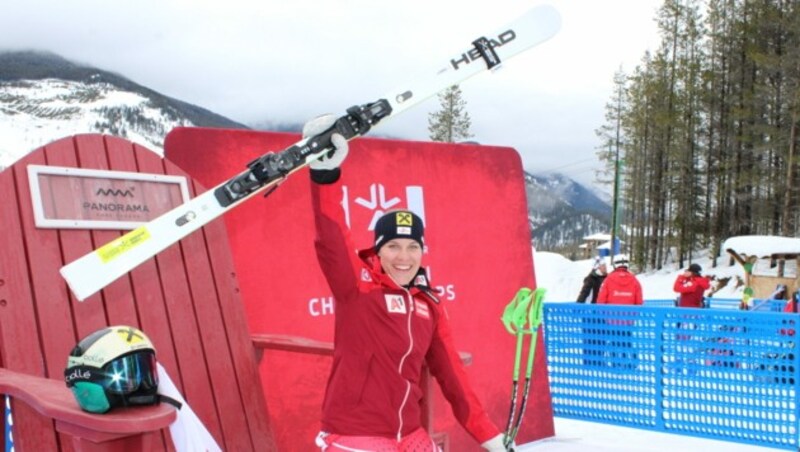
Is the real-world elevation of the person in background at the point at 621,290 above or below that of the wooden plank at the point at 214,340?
below

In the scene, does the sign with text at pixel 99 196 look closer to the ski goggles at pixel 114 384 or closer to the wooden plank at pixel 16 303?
the wooden plank at pixel 16 303

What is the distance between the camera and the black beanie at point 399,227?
2369mm

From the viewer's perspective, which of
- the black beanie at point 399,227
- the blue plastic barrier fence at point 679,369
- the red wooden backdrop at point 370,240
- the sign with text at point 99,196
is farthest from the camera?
the blue plastic barrier fence at point 679,369

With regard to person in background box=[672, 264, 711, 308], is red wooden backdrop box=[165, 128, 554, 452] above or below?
above

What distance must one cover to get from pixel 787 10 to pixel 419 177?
3037cm

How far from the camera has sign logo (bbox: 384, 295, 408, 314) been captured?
2334 mm

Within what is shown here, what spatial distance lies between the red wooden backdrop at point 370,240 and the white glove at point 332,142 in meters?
1.37

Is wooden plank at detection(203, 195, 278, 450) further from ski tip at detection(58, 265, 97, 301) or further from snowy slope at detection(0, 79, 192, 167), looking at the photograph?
snowy slope at detection(0, 79, 192, 167)

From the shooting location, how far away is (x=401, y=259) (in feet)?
7.87

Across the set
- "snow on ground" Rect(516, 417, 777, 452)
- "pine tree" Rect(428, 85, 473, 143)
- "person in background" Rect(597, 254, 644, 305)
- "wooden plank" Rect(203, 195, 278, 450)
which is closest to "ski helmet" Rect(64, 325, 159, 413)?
"wooden plank" Rect(203, 195, 278, 450)

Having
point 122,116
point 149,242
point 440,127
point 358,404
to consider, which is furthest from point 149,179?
point 122,116

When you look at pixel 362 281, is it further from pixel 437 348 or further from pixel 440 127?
pixel 440 127

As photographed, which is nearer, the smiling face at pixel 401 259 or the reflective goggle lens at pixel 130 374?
the reflective goggle lens at pixel 130 374

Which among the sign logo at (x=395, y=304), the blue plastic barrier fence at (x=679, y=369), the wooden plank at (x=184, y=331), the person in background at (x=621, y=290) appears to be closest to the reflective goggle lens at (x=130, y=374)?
the sign logo at (x=395, y=304)
